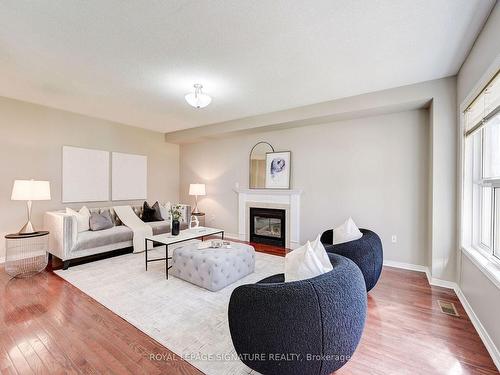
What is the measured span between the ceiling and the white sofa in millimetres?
1932

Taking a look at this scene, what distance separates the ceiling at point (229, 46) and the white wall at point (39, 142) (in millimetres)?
463

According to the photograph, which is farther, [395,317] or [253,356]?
[395,317]

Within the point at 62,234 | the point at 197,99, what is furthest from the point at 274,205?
the point at 62,234

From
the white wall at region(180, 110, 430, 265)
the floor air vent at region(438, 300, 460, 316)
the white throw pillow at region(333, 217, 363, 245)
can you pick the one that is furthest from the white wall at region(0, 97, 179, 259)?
the floor air vent at region(438, 300, 460, 316)

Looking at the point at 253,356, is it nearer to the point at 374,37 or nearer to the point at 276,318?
the point at 276,318

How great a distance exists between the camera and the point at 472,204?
8.41 feet

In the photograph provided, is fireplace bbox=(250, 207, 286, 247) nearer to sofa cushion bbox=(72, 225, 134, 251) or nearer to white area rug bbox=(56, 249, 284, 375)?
white area rug bbox=(56, 249, 284, 375)

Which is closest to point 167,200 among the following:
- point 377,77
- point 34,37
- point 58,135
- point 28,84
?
point 58,135

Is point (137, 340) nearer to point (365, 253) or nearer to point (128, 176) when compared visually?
point (365, 253)

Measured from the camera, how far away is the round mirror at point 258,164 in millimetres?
4992

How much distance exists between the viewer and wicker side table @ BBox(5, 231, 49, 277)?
131 inches

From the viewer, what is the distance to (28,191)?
3.29m

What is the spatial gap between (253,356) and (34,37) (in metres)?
3.17

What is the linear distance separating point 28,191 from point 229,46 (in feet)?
11.1
